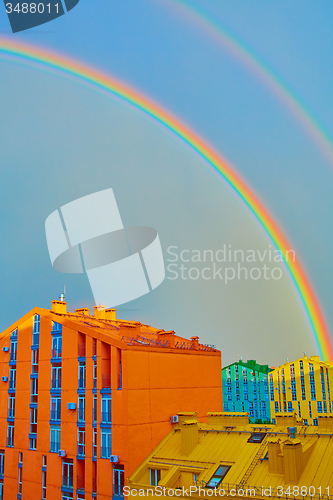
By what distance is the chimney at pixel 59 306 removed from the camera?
35.1 metres

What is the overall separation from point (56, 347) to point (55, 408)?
4095mm

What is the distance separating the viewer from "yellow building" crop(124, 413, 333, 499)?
21641 mm

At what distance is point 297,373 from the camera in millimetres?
78875

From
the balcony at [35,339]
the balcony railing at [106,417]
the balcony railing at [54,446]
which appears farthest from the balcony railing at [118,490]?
the balcony at [35,339]

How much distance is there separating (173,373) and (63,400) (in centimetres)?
773

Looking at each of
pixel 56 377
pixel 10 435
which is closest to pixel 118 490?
pixel 56 377

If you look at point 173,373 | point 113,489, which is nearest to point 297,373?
point 173,373

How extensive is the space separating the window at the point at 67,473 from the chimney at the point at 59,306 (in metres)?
10.8

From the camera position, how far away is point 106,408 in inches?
1104

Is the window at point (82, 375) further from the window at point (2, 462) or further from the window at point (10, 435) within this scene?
the window at point (2, 462)

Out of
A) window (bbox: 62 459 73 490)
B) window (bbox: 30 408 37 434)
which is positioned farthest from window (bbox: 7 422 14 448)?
window (bbox: 62 459 73 490)

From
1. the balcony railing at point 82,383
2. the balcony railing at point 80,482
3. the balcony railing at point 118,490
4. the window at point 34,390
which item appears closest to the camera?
the balcony railing at point 118,490

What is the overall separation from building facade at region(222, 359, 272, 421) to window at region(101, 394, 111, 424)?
61.5 m

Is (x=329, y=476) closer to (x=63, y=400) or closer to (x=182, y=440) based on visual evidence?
(x=182, y=440)
